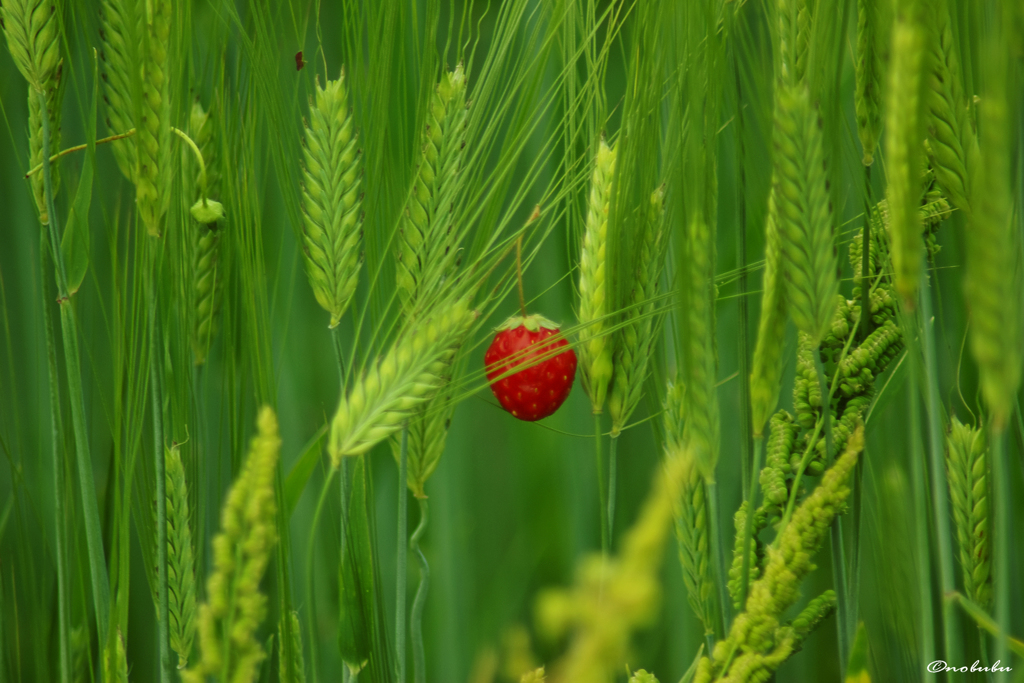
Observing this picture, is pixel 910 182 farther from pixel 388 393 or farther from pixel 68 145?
pixel 68 145

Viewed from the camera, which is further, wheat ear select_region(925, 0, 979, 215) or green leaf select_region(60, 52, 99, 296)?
green leaf select_region(60, 52, 99, 296)

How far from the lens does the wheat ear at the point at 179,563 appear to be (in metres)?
0.53

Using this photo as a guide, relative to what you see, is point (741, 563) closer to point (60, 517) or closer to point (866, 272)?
point (866, 272)

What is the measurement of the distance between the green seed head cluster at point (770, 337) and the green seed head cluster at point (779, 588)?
52 mm

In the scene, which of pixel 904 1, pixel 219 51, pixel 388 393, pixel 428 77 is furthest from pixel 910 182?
pixel 219 51

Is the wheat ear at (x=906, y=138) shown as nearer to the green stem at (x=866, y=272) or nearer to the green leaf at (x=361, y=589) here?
the green stem at (x=866, y=272)

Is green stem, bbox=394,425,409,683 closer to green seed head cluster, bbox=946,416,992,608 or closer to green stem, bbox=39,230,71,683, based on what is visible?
green stem, bbox=39,230,71,683

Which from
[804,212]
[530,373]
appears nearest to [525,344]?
[530,373]

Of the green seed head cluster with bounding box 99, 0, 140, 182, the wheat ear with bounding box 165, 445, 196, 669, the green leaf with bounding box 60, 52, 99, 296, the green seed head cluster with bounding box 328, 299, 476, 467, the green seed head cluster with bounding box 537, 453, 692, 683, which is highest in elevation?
the green seed head cluster with bounding box 99, 0, 140, 182

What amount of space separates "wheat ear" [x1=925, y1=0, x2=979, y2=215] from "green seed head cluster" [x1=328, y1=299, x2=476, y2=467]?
304 millimetres

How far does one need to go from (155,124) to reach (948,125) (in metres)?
0.52

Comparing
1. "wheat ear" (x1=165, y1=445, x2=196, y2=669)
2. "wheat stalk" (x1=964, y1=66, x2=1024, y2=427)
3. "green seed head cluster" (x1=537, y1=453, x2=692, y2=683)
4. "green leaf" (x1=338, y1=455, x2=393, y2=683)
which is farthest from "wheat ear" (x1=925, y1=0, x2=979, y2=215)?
"wheat ear" (x1=165, y1=445, x2=196, y2=669)

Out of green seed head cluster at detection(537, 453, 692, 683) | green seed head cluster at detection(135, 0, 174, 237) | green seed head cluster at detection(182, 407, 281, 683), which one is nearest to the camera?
green seed head cluster at detection(537, 453, 692, 683)

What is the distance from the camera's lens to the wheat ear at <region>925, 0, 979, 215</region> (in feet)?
1.26
